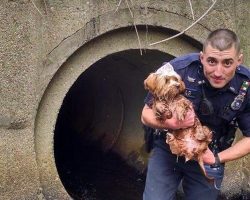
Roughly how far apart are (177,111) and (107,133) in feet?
13.3

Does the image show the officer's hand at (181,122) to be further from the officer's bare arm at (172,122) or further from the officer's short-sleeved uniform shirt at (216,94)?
the officer's short-sleeved uniform shirt at (216,94)

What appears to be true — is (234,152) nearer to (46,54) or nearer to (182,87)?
(182,87)

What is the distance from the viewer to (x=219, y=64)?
334 cm

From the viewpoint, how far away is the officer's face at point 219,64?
3336 millimetres

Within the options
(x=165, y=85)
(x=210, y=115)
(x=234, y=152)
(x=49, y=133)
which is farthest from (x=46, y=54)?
(x=234, y=152)

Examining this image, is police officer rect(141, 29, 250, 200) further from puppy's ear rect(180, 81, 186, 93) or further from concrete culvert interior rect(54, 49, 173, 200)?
concrete culvert interior rect(54, 49, 173, 200)

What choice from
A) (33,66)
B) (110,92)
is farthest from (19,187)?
(110,92)

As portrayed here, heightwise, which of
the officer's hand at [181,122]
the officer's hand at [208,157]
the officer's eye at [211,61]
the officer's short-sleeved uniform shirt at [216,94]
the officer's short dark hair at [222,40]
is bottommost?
the officer's hand at [208,157]

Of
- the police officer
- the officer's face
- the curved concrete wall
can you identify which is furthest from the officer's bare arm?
the curved concrete wall

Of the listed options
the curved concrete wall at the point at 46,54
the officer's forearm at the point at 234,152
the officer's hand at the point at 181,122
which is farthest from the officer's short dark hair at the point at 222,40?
the curved concrete wall at the point at 46,54

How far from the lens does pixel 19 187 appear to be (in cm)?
464

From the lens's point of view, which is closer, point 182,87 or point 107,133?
point 182,87

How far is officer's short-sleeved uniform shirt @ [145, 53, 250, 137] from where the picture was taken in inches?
139

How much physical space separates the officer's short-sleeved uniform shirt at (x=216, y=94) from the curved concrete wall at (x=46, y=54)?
1393 mm
